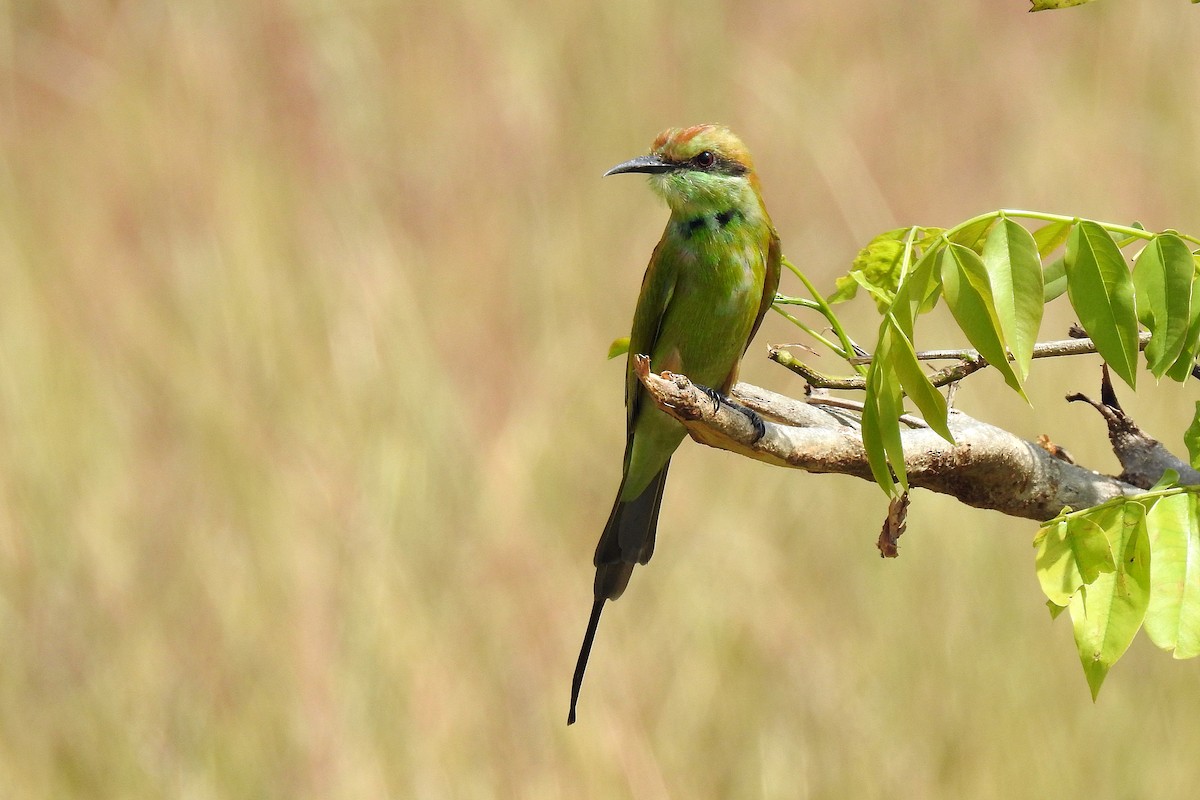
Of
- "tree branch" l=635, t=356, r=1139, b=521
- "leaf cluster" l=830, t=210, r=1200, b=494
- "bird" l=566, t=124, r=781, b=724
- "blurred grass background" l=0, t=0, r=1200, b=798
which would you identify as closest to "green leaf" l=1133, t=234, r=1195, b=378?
"leaf cluster" l=830, t=210, r=1200, b=494

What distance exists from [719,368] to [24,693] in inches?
68.3

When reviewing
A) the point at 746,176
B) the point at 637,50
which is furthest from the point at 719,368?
the point at 637,50

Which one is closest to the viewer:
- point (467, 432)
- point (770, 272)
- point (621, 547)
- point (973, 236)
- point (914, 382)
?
point (914, 382)

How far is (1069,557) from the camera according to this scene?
987 millimetres

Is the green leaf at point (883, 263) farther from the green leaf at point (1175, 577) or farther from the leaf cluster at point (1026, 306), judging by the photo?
the green leaf at point (1175, 577)

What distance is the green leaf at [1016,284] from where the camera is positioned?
97 cm

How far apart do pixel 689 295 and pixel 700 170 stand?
0.25m

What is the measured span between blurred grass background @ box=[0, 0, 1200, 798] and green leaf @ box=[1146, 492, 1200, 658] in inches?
78.9

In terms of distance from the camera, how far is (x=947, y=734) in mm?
3004

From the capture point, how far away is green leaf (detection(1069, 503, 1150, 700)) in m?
0.96

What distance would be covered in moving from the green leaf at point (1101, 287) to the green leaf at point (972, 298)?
0.20 ft

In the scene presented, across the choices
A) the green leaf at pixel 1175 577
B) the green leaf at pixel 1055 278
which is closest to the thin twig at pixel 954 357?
the green leaf at pixel 1055 278

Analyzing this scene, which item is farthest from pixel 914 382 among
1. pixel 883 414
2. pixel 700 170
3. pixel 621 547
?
pixel 700 170

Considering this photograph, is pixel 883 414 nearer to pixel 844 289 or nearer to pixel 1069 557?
pixel 1069 557
